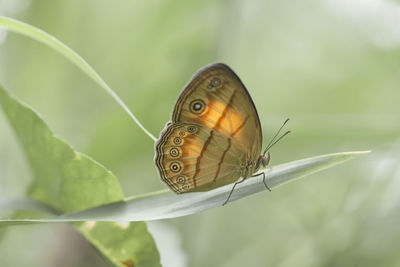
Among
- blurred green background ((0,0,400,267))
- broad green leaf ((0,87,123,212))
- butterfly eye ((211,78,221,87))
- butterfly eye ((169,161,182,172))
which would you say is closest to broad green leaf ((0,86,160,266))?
broad green leaf ((0,87,123,212))

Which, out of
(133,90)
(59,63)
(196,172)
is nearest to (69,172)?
(196,172)

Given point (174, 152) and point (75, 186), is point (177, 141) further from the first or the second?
point (75, 186)

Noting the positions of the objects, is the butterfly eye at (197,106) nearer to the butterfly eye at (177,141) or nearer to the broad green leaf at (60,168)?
the butterfly eye at (177,141)

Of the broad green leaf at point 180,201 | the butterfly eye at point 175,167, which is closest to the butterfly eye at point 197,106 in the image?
the butterfly eye at point 175,167

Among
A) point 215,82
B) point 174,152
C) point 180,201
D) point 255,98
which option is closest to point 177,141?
point 174,152

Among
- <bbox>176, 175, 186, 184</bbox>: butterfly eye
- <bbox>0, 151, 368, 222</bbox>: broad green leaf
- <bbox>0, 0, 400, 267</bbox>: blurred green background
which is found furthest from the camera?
<bbox>0, 0, 400, 267</bbox>: blurred green background

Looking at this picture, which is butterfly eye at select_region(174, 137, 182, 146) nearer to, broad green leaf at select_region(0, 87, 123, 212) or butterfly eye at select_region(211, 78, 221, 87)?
butterfly eye at select_region(211, 78, 221, 87)
